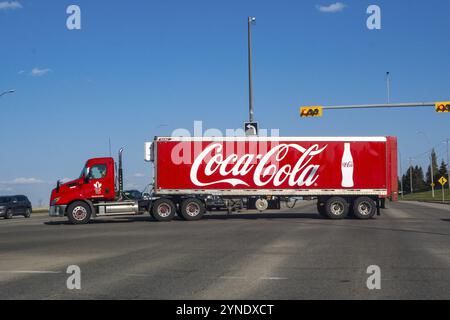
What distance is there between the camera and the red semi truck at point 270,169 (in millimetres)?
27125

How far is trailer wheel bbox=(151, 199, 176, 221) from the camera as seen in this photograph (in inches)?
1071

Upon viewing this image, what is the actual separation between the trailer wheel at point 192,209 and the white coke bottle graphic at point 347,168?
6.58 m

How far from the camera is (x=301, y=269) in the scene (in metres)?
10.9

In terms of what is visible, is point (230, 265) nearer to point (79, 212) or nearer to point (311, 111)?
point (79, 212)

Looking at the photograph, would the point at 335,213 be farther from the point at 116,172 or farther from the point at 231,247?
the point at 231,247

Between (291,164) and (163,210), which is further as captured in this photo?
(163,210)

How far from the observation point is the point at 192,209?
27438 mm

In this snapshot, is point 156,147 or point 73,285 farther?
point 156,147

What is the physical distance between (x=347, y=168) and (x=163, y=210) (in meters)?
8.61

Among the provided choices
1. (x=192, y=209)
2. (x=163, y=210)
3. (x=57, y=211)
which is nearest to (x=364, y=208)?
(x=192, y=209)

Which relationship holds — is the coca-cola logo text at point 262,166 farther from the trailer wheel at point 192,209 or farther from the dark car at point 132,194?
the dark car at point 132,194

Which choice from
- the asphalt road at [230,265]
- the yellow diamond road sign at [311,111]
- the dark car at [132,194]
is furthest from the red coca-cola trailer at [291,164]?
the asphalt road at [230,265]
